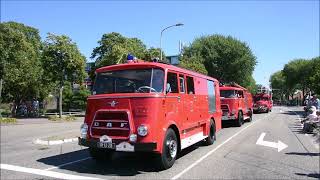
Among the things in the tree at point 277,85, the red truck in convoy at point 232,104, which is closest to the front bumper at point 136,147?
the red truck in convoy at point 232,104

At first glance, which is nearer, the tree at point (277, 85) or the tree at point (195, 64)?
the tree at point (195, 64)

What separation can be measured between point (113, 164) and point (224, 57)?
4860 centimetres

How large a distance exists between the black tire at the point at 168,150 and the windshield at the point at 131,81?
1209 mm

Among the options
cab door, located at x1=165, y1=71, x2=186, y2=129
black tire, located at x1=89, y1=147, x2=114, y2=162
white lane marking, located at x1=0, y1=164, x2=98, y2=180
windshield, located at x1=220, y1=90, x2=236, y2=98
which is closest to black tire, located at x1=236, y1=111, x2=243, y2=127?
windshield, located at x1=220, y1=90, x2=236, y2=98

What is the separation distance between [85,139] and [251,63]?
5168 centimetres

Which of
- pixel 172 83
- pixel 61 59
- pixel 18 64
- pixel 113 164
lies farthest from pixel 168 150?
pixel 61 59

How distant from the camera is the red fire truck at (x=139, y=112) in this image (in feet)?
32.8

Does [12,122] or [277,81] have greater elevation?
[277,81]

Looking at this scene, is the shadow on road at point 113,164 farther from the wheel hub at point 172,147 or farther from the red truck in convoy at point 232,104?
the red truck in convoy at point 232,104

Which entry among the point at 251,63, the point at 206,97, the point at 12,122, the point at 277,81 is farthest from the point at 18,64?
the point at 277,81

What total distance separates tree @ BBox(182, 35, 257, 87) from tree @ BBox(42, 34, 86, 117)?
76.6 ft

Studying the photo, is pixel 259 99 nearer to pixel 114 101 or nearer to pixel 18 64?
pixel 18 64

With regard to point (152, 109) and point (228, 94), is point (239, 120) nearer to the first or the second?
point (228, 94)

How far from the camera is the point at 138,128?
32.6 feet
